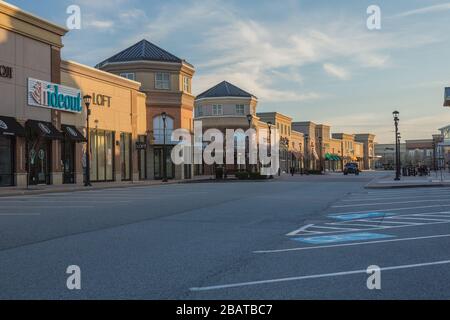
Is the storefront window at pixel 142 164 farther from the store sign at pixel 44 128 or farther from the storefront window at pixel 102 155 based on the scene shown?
the store sign at pixel 44 128

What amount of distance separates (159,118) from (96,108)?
11.2m

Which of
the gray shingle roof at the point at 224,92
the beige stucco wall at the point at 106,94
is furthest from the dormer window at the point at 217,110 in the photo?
the beige stucco wall at the point at 106,94

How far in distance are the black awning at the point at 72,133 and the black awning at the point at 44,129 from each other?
1470 millimetres

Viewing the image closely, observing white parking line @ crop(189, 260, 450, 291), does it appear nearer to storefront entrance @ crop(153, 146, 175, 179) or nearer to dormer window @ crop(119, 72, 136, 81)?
dormer window @ crop(119, 72, 136, 81)

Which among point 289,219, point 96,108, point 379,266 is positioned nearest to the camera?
point 379,266

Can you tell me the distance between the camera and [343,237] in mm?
11469

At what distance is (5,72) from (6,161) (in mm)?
5228

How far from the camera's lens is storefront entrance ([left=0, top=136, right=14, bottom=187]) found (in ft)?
106

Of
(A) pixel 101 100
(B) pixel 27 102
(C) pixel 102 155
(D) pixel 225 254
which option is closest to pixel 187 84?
(A) pixel 101 100

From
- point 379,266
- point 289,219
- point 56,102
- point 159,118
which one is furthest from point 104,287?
point 159,118

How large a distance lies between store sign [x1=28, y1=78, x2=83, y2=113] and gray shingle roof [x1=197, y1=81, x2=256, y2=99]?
135 feet

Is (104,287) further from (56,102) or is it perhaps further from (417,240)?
(56,102)

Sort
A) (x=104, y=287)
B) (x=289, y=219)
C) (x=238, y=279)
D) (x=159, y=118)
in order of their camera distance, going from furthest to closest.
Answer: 1. (x=159, y=118)
2. (x=289, y=219)
3. (x=238, y=279)
4. (x=104, y=287)

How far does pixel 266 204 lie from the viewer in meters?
20.4
